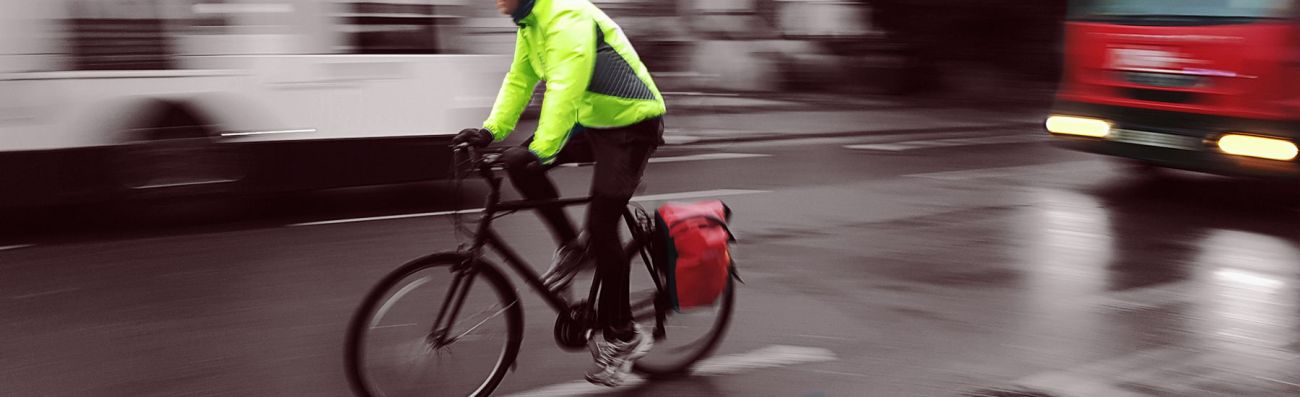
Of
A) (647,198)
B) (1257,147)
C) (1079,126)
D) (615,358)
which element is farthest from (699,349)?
(1079,126)

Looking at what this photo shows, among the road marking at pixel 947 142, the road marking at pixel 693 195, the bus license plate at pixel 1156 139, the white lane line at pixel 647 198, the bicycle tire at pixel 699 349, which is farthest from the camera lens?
the road marking at pixel 947 142

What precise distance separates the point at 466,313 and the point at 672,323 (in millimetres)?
887

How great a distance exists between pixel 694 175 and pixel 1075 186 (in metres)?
3.01

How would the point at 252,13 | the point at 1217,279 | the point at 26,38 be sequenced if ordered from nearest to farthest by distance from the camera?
the point at 1217,279, the point at 26,38, the point at 252,13

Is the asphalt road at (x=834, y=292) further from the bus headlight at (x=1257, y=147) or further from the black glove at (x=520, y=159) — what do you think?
the black glove at (x=520, y=159)

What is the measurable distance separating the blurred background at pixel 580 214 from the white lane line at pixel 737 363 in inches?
0.7

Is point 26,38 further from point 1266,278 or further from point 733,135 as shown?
point 733,135

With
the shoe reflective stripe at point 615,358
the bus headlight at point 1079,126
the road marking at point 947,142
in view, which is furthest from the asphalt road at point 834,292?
the road marking at point 947,142

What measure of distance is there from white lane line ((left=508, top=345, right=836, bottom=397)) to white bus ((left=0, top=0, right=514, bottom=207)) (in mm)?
4215

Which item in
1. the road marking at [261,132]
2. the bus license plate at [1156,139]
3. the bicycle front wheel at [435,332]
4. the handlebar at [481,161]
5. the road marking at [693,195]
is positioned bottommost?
the road marking at [693,195]

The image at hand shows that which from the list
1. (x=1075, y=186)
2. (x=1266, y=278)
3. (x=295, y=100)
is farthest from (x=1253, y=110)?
(x=295, y=100)

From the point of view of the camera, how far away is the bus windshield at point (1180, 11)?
7824mm

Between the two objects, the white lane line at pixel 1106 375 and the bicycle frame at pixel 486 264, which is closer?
the bicycle frame at pixel 486 264

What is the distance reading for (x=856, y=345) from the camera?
4906 mm
